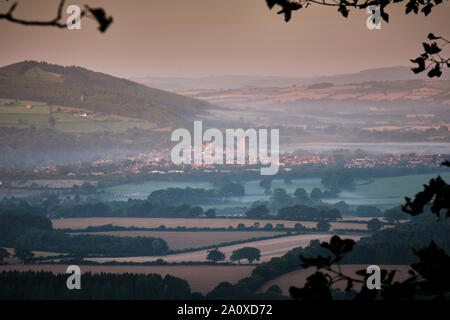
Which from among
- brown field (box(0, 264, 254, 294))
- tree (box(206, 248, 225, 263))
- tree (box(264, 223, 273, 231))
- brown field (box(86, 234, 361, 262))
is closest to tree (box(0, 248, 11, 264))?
brown field (box(0, 264, 254, 294))

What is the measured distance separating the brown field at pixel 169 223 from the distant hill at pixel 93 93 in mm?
33024

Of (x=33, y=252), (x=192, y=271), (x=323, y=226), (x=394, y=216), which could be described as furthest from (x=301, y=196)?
(x=192, y=271)

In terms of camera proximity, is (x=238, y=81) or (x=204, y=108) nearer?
(x=204, y=108)

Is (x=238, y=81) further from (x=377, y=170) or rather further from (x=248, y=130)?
(x=377, y=170)

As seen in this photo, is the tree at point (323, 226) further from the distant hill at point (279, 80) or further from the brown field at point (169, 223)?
the distant hill at point (279, 80)

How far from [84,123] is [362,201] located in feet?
128

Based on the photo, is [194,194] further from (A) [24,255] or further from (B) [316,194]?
(A) [24,255]

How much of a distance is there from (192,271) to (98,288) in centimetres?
829

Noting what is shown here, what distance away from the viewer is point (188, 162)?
95.8 meters

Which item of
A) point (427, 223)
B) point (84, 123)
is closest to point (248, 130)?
point (84, 123)
